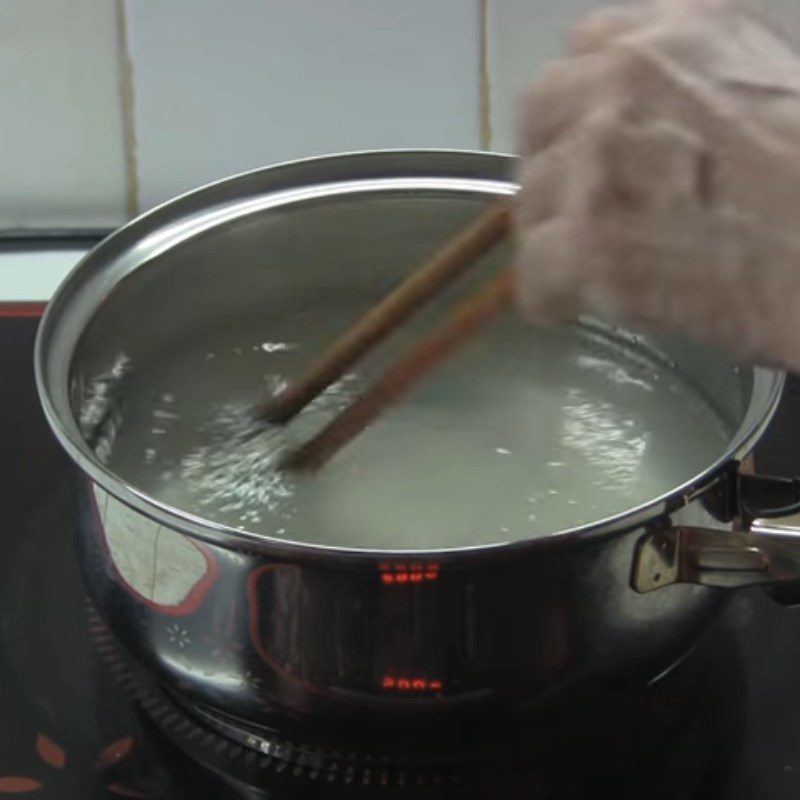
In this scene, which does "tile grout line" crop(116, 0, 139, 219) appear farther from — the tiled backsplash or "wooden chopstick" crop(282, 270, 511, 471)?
"wooden chopstick" crop(282, 270, 511, 471)

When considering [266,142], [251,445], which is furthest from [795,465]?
[266,142]

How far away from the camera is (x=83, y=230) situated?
3.16ft

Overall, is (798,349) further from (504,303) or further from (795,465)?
(795,465)

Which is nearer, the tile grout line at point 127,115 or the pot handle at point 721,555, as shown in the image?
the pot handle at point 721,555

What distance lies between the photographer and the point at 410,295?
64cm

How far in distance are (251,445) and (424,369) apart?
16cm

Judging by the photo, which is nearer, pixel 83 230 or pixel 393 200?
pixel 393 200

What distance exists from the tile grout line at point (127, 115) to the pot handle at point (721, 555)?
20.9 inches

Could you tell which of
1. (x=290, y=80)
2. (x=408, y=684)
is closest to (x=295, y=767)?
(x=408, y=684)

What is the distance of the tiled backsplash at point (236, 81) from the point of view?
0.90m

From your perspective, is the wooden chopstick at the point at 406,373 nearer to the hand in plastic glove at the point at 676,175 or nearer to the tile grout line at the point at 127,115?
the hand in plastic glove at the point at 676,175

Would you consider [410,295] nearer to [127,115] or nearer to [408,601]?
[408,601]

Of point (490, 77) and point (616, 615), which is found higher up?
point (490, 77)

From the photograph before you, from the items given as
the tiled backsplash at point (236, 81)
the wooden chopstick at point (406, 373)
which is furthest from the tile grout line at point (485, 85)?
the wooden chopstick at point (406, 373)
